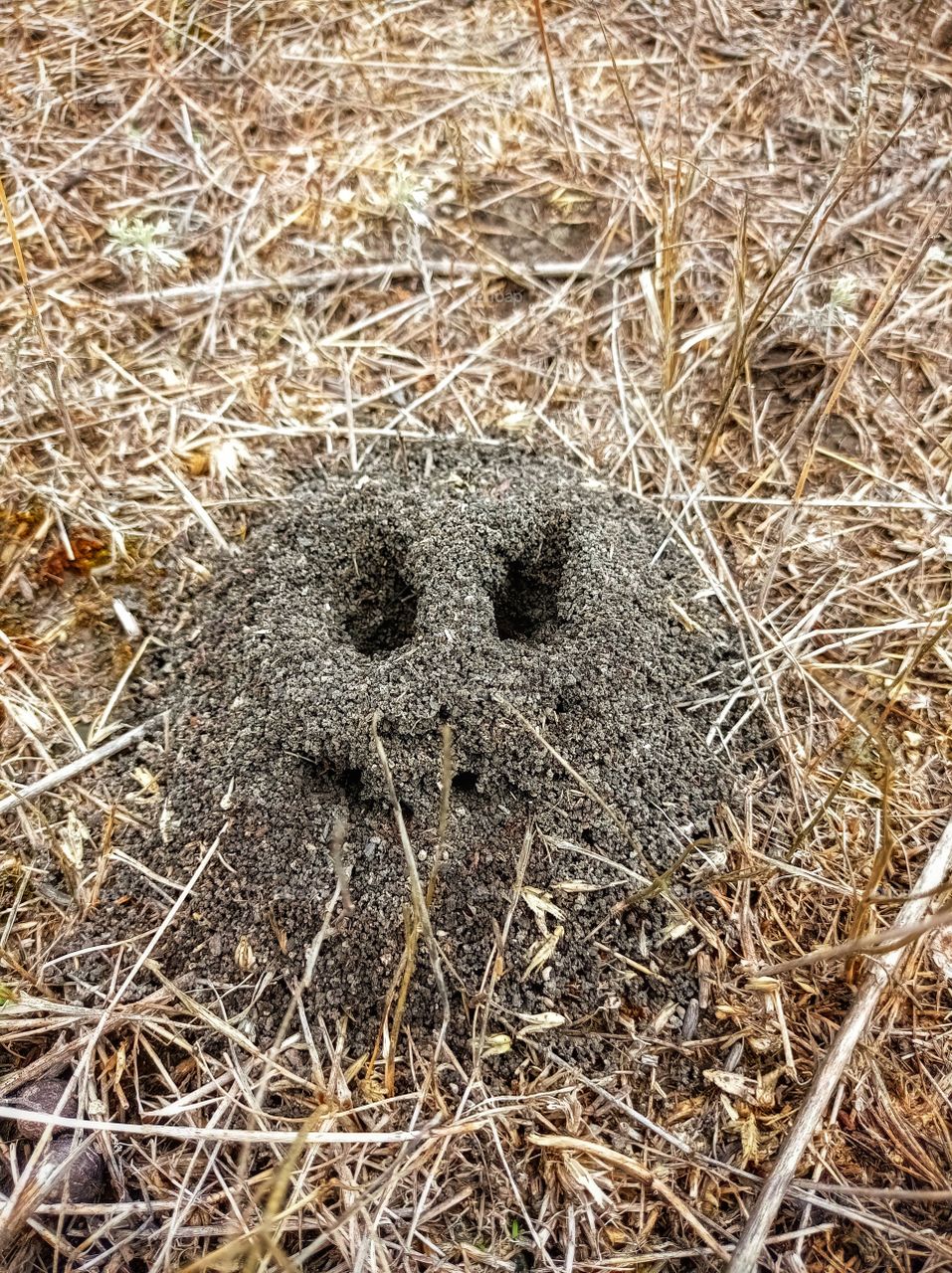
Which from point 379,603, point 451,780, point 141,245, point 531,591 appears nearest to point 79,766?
point 379,603

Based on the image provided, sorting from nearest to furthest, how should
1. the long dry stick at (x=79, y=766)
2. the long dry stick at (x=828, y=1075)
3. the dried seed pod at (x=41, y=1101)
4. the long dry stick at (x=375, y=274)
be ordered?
the long dry stick at (x=828, y=1075) → the dried seed pod at (x=41, y=1101) → the long dry stick at (x=79, y=766) → the long dry stick at (x=375, y=274)

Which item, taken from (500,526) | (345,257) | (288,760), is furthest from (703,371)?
(288,760)

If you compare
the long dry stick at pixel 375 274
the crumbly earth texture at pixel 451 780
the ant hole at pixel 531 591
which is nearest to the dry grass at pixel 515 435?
the long dry stick at pixel 375 274

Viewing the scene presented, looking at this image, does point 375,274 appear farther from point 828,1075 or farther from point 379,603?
point 828,1075

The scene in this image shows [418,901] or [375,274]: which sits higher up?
[375,274]

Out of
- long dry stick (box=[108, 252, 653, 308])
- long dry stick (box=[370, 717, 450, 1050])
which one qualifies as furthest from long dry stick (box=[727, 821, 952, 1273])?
A: long dry stick (box=[108, 252, 653, 308])

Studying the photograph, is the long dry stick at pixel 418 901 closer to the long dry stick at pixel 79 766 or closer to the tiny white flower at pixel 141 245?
the long dry stick at pixel 79 766
